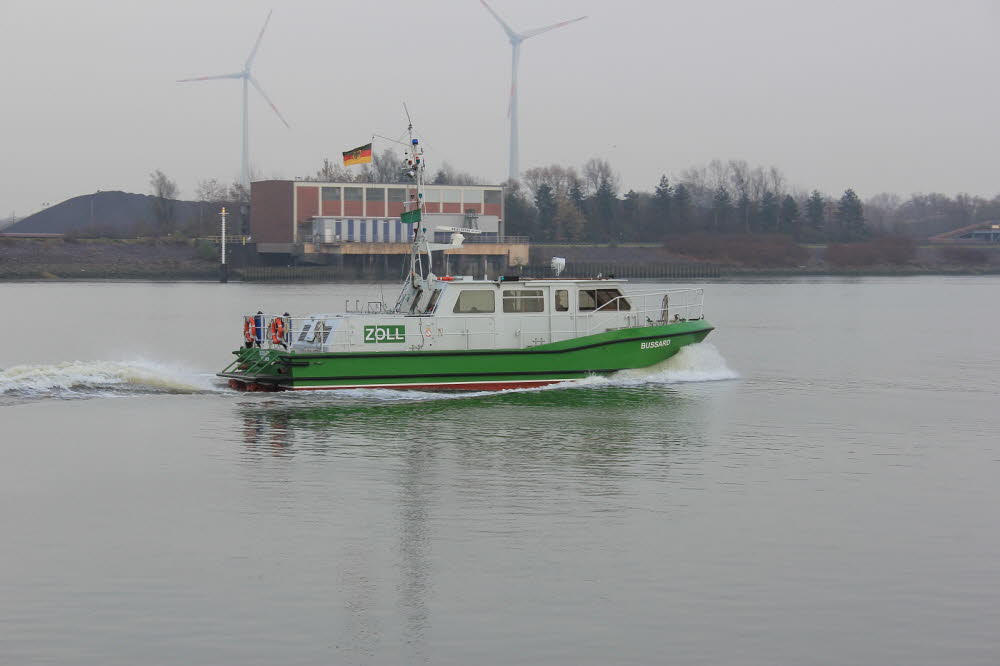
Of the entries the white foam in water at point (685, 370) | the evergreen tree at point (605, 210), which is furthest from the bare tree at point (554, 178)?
the white foam in water at point (685, 370)

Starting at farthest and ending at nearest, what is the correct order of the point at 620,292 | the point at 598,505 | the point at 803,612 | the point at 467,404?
the point at 620,292 → the point at 467,404 → the point at 598,505 → the point at 803,612

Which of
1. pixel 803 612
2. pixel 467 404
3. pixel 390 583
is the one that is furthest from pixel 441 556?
pixel 467 404

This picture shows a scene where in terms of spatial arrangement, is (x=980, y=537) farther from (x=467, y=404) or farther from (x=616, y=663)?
(x=467, y=404)

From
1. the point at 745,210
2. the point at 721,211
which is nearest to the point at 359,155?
the point at 721,211

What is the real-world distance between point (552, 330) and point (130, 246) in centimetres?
9370

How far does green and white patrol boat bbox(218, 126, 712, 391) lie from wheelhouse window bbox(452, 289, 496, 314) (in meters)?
0.02

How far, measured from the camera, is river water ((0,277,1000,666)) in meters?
10.8

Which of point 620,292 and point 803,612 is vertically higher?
point 620,292

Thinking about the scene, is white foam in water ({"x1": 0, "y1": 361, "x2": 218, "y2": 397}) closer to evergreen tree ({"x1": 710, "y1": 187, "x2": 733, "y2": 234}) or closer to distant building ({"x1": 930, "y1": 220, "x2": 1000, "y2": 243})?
evergreen tree ({"x1": 710, "y1": 187, "x2": 733, "y2": 234})

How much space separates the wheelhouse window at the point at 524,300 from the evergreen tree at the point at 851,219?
123 metres

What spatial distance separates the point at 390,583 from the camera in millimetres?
12336

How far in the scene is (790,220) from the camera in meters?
140

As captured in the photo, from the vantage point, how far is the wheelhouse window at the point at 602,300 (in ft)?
84.4

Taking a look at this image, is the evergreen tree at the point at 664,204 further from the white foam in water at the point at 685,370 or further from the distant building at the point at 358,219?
the white foam in water at the point at 685,370
